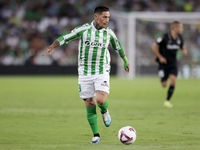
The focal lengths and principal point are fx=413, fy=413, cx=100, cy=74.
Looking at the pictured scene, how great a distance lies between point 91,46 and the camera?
6031mm

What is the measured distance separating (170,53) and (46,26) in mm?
17291

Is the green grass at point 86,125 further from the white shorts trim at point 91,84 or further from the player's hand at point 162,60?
the player's hand at point 162,60

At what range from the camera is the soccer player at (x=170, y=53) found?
11.1 metres

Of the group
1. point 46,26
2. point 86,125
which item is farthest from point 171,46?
point 46,26

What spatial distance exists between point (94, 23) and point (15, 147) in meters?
2.10

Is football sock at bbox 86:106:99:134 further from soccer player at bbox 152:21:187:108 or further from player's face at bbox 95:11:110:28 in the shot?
soccer player at bbox 152:21:187:108

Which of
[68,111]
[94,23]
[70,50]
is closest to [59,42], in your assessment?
[94,23]

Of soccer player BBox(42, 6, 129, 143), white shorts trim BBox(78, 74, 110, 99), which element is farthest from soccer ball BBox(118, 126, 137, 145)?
white shorts trim BBox(78, 74, 110, 99)

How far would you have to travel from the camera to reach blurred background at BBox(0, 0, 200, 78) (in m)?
26.7

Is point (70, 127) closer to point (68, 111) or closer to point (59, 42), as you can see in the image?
point (59, 42)


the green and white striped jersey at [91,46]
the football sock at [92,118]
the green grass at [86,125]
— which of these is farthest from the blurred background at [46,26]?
the football sock at [92,118]

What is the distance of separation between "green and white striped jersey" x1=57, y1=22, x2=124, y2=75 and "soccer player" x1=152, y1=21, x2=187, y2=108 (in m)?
5.26

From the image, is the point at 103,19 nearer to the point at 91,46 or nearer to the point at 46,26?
the point at 91,46

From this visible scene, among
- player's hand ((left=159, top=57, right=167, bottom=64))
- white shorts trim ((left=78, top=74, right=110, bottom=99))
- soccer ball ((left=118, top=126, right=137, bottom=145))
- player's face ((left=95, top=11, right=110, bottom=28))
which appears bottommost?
soccer ball ((left=118, top=126, right=137, bottom=145))
